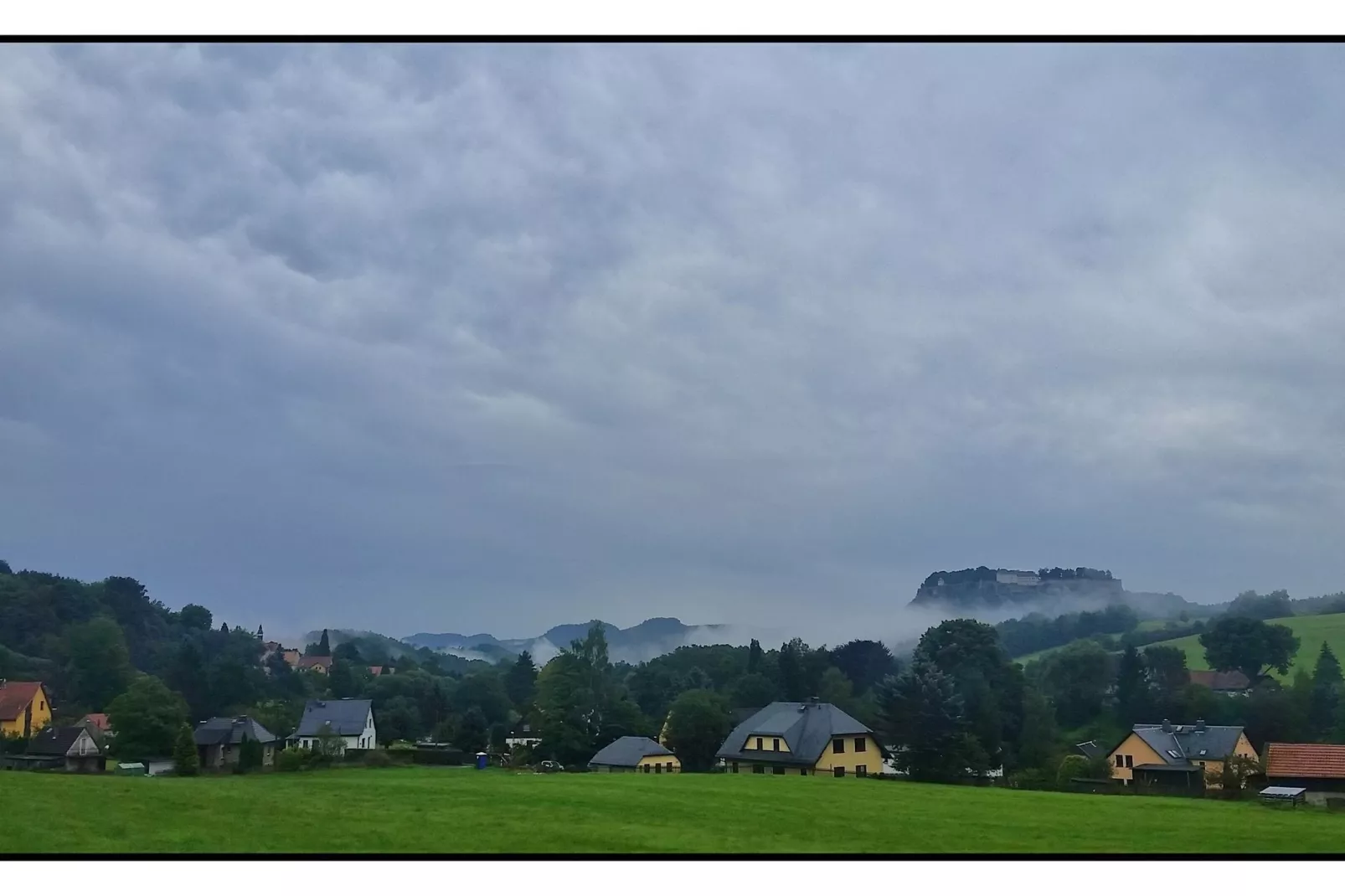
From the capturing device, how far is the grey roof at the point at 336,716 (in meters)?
15.7

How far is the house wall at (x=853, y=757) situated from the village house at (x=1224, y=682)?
6.88 meters

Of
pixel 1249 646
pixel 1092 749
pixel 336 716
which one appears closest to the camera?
pixel 1092 749

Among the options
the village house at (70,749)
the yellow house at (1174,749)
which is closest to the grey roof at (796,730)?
A: the yellow house at (1174,749)

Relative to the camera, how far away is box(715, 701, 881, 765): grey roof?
54.3 ft

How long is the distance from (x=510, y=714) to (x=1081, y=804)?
A: 11.1 meters

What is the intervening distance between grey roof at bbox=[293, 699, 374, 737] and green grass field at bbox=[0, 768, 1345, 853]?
2592 millimetres

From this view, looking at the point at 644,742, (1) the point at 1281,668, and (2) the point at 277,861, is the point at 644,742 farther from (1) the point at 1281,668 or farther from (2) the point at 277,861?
(1) the point at 1281,668

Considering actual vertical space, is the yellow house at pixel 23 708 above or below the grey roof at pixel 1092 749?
above

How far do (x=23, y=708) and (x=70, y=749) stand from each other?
223cm

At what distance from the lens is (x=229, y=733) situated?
48.8ft

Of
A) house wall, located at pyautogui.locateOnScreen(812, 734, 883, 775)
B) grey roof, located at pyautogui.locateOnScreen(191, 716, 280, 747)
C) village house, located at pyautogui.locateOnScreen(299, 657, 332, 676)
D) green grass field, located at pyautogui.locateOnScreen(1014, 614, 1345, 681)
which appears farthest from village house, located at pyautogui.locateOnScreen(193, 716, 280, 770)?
green grass field, located at pyautogui.locateOnScreen(1014, 614, 1345, 681)

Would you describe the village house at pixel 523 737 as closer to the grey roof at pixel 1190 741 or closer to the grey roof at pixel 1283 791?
the grey roof at pixel 1190 741

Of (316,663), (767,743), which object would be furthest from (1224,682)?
(316,663)

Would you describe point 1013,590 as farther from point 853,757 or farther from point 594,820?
point 594,820
